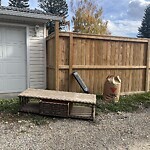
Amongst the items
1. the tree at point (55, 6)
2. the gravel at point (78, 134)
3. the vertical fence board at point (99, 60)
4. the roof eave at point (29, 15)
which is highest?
the tree at point (55, 6)

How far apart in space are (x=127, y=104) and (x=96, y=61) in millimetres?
1747

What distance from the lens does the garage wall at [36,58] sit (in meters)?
7.31

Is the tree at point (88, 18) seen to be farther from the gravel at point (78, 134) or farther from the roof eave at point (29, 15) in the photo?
the gravel at point (78, 134)

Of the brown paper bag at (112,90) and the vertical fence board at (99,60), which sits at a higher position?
the vertical fence board at (99,60)

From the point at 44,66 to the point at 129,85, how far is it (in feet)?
10.4

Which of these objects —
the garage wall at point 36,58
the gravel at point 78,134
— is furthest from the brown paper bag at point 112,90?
the garage wall at point 36,58

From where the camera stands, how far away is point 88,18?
2017cm

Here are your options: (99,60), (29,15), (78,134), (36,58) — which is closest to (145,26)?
(99,60)

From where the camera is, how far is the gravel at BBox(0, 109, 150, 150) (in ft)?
11.6

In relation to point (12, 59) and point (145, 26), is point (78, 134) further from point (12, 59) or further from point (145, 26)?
point (145, 26)

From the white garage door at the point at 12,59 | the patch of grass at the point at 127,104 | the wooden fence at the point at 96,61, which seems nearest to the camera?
the patch of grass at the point at 127,104

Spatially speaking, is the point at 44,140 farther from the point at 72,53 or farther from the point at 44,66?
the point at 44,66

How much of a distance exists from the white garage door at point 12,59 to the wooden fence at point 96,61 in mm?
917

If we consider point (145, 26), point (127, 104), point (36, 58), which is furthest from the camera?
point (145, 26)
